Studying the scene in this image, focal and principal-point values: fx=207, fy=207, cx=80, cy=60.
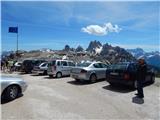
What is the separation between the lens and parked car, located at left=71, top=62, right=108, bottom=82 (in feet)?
46.1

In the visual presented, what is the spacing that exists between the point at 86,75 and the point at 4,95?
657 centimetres

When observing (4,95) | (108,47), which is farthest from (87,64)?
(108,47)

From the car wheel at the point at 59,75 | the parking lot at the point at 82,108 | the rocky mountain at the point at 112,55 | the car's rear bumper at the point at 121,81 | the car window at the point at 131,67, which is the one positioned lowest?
the parking lot at the point at 82,108

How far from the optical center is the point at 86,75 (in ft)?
45.8

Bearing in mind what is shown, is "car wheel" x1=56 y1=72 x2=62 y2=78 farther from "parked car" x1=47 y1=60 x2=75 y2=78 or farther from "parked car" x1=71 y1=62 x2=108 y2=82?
"parked car" x1=71 y1=62 x2=108 y2=82

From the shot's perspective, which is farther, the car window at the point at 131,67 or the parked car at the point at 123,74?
the car window at the point at 131,67

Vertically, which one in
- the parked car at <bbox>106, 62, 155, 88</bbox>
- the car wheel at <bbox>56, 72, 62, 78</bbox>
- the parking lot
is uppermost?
the parked car at <bbox>106, 62, 155, 88</bbox>

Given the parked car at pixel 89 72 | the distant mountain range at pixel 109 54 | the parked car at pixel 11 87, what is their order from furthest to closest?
1. the distant mountain range at pixel 109 54
2. the parked car at pixel 89 72
3. the parked car at pixel 11 87

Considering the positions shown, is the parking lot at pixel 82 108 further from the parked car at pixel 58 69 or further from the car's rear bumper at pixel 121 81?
the parked car at pixel 58 69

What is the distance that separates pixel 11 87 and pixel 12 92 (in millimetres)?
216

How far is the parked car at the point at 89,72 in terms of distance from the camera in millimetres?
14051

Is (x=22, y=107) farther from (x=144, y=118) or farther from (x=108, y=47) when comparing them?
(x=108, y=47)

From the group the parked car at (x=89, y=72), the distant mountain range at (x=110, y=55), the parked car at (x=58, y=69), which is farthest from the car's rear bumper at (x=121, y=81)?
the parked car at (x=58, y=69)

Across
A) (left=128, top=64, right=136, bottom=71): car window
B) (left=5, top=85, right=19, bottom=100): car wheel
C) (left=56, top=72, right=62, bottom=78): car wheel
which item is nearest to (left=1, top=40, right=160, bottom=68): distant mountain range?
(left=128, top=64, right=136, bottom=71): car window
